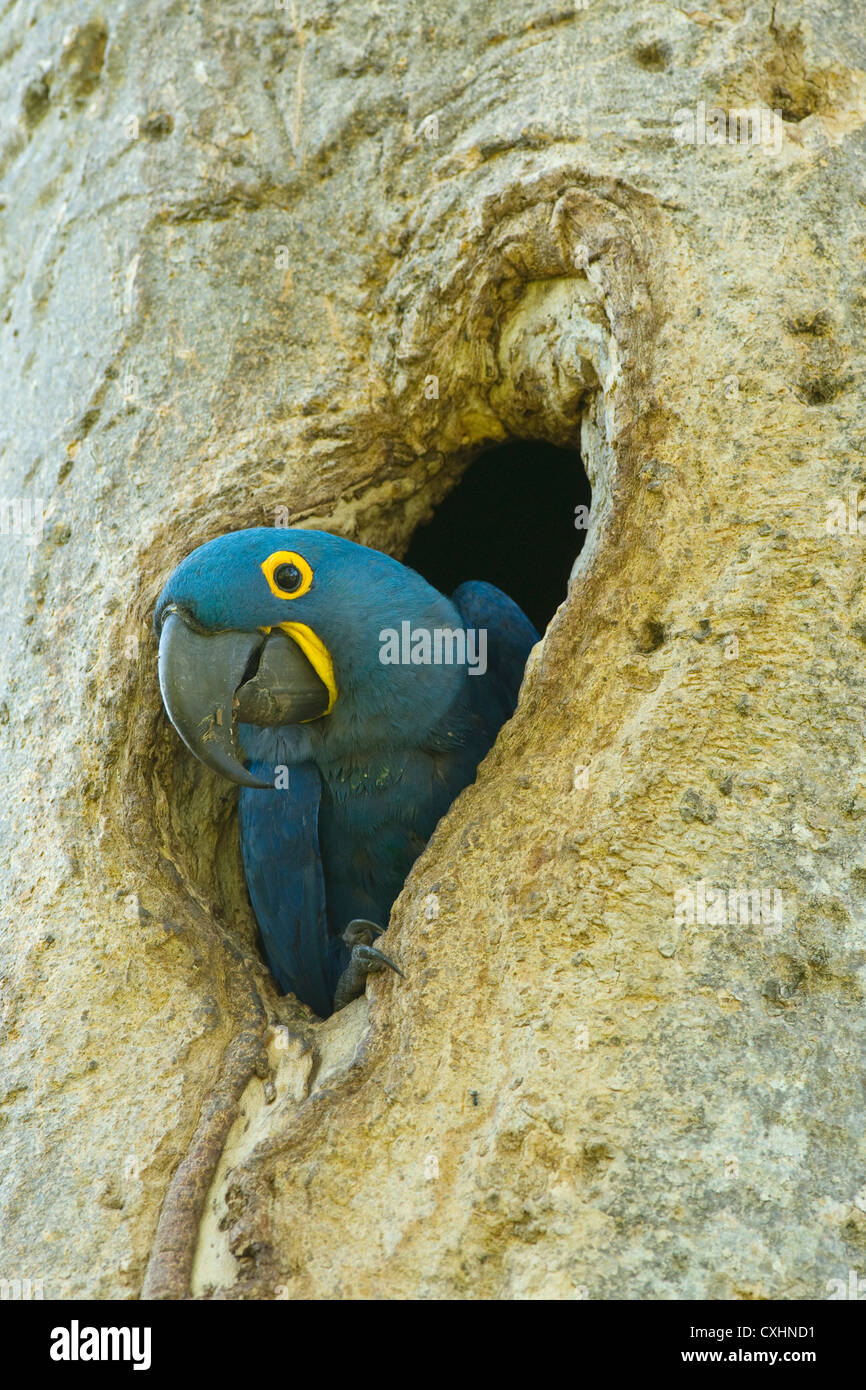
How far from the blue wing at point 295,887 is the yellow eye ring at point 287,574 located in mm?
575

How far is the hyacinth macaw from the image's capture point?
9.66 ft

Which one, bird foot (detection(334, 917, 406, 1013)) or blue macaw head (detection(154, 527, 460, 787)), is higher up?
blue macaw head (detection(154, 527, 460, 787))

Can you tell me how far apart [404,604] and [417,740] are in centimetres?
39

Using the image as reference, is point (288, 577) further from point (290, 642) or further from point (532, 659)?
point (532, 659)

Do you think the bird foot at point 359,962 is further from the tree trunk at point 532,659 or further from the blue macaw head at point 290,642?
the blue macaw head at point 290,642

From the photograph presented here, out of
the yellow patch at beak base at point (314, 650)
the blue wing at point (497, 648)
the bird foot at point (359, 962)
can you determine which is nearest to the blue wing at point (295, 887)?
the bird foot at point (359, 962)

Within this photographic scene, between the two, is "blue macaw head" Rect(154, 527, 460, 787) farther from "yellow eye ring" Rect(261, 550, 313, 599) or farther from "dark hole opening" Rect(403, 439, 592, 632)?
"dark hole opening" Rect(403, 439, 592, 632)

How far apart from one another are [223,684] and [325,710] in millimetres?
394

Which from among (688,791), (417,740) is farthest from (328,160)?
(688,791)

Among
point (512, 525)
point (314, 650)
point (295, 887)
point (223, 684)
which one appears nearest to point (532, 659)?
point (314, 650)

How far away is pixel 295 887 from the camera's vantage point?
3.39 meters

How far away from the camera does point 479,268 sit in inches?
130

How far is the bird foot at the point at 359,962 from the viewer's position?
2627 millimetres

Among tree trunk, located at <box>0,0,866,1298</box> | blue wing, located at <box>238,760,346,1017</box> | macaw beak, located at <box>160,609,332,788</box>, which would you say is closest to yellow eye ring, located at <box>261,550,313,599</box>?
macaw beak, located at <box>160,609,332,788</box>
